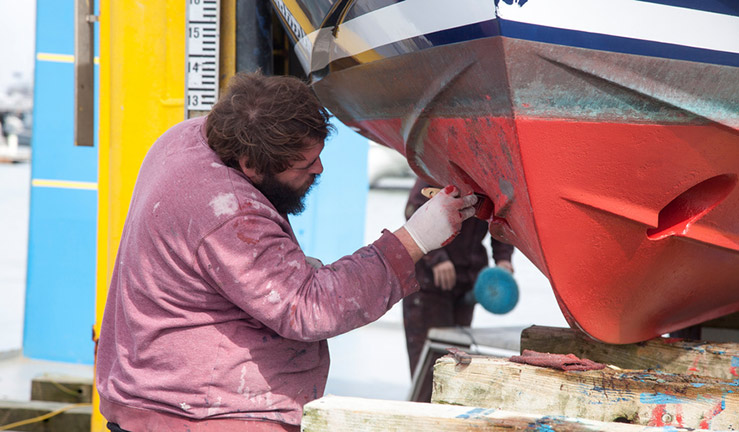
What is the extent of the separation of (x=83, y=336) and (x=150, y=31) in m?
3.27

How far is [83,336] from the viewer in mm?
5031

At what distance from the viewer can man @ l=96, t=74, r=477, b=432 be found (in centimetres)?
165

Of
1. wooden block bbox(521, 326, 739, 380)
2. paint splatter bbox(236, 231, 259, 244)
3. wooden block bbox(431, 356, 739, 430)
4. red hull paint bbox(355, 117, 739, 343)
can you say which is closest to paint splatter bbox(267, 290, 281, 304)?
paint splatter bbox(236, 231, 259, 244)

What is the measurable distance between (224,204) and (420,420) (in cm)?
59

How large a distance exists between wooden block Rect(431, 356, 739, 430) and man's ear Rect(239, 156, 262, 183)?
1.84 ft


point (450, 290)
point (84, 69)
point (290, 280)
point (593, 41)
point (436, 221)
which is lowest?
point (450, 290)

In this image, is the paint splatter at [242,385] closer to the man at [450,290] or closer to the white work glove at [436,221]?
the white work glove at [436,221]

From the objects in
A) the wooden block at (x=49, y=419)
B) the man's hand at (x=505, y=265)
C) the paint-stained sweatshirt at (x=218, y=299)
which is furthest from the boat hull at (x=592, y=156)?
the man's hand at (x=505, y=265)

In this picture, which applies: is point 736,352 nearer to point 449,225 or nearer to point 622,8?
point 449,225

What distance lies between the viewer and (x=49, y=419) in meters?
3.33

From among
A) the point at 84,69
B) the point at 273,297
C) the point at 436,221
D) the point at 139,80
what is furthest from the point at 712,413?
the point at 84,69

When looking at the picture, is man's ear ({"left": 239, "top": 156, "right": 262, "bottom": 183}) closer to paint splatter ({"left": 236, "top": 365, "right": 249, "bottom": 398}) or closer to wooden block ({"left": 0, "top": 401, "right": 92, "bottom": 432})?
paint splatter ({"left": 236, "top": 365, "right": 249, "bottom": 398})

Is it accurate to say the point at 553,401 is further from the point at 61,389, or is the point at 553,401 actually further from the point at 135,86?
the point at 61,389

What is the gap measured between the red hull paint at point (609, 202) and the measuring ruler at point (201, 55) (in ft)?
2.26
